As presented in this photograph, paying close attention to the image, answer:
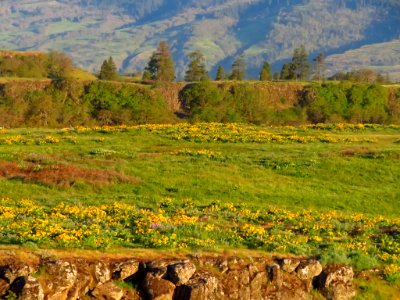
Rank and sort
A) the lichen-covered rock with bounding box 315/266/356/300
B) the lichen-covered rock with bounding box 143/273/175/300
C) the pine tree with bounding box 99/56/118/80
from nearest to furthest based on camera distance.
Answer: the lichen-covered rock with bounding box 143/273/175/300 < the lichen-covered rock with bounding box 315/266/356/300 < the pine tree with bounding box 99/56/118/80

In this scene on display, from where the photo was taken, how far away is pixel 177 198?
3073cm

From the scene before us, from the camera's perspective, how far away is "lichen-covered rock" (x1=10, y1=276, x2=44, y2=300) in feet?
48.5

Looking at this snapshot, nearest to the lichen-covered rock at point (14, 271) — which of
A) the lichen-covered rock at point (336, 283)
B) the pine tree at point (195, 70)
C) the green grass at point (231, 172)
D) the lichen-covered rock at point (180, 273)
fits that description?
the lichen-covered rock at point (180, 273)

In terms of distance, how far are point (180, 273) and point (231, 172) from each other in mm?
20764

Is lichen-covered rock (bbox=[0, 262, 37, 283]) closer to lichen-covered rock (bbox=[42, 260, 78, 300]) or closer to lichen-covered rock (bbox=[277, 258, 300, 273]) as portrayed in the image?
lichen-covered rock (bbox=[42, 260, 78, 300])

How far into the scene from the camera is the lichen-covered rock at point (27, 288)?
1478 centimetres

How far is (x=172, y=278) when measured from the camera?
1638 cm

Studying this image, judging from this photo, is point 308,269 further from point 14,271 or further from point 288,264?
point 14,271

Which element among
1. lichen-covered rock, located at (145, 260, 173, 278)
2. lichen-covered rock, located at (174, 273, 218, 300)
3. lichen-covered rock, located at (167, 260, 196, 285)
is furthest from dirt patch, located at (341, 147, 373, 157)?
lichen-covered rock, located at (145, 260, 173, 278)

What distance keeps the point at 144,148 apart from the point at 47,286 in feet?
101

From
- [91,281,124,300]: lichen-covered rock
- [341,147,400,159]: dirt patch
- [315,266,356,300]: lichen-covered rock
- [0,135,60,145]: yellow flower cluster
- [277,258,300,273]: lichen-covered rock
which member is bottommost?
[315,266,356,300]: lichen-covered rock

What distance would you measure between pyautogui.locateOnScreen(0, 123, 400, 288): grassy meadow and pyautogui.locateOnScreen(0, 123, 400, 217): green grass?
80mm

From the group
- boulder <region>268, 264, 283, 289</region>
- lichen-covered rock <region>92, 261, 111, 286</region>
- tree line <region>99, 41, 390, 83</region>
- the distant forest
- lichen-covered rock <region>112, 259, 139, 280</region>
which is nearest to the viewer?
lichen-covered rock <region>92, 261, 111, 286</region>

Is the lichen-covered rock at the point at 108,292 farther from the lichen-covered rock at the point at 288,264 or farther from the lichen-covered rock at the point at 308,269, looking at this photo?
the lichen-covered rock at the point at 308,269
